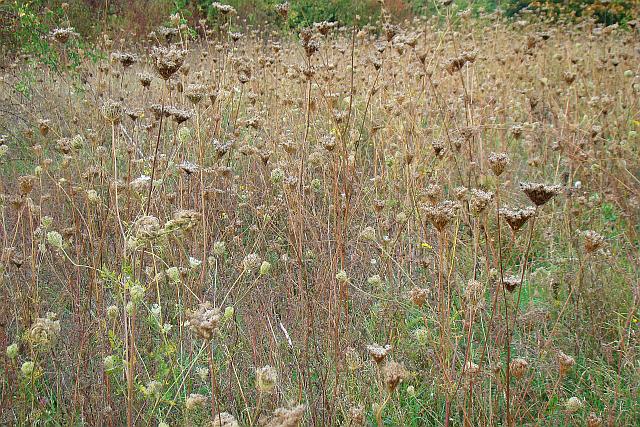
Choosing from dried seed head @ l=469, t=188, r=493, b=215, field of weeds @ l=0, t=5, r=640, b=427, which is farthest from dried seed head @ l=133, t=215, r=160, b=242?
dried seed head @ l=469, t=188, r=493, b=215

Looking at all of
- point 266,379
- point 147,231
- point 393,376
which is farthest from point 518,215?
point 147,231

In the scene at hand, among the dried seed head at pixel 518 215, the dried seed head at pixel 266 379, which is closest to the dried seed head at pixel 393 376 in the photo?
the dried seed head at pixel 266 379

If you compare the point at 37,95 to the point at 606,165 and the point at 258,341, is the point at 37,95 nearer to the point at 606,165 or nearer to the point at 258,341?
the point at 258,341

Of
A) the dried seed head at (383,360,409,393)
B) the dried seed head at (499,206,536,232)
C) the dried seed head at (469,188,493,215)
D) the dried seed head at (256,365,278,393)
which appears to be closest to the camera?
the dried seed head at (256,365,278,393)

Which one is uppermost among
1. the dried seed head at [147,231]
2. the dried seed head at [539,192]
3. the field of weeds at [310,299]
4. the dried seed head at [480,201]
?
the dried seed head at [539,192]

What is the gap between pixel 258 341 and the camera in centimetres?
215

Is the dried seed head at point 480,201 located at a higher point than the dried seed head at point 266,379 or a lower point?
higher

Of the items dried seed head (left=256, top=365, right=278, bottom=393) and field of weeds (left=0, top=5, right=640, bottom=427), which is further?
field of weeds (left=0, top=5, right=640, bottom=427)

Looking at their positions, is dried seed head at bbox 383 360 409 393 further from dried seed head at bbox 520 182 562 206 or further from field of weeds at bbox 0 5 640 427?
dried seed head at bbox 520 182 562 206

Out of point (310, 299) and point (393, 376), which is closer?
A: point (393, 376)

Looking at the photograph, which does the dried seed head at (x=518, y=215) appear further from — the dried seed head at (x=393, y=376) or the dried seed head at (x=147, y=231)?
the dried seed head at (x=147, y=231)

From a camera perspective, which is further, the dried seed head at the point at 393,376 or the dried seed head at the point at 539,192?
the dried seed head at the point at 539,192

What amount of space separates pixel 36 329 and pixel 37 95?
4.19m

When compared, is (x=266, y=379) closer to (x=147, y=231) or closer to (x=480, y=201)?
(x=147, y=231)
